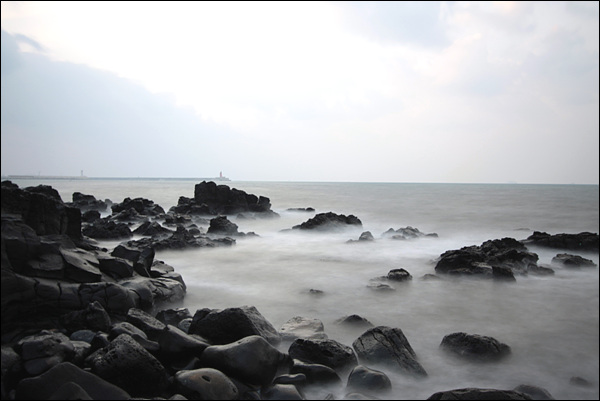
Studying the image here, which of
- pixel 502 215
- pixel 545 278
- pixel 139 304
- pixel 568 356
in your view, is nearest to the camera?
pixel 568 356

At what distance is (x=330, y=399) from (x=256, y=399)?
724 millimetres

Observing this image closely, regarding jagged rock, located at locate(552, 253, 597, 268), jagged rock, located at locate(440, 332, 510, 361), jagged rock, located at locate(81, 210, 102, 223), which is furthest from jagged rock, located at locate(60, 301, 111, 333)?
jagged rock, located at locate(81, 210, 102, 223)

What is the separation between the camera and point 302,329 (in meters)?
5.71

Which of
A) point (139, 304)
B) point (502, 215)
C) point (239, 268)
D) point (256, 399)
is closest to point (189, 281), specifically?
point (239, 268)

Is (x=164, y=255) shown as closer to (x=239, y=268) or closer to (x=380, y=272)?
(x=239, y=268)

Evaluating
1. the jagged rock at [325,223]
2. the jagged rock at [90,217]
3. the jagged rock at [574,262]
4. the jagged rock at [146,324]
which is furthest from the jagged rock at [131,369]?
the jagged rock at [90,217]

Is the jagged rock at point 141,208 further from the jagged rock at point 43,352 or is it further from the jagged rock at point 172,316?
the jagged rock at point 43,352

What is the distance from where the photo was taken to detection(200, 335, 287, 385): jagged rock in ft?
13.0

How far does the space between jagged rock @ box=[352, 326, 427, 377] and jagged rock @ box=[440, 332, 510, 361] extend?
0.62 m

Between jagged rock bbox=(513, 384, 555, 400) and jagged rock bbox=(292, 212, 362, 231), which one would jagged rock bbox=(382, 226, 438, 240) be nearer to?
jagged rock bbox=(292, 212, 362, 231)

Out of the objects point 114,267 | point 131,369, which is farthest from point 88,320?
point 114,267

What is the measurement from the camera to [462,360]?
15.9ft

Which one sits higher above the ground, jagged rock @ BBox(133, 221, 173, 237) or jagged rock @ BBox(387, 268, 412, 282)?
jagged rock @ BBox(387, 268, 412, 282)

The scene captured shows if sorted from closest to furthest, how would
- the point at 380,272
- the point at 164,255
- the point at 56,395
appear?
the point at 56,395 < the point at 380,272 < the point at 164,255
